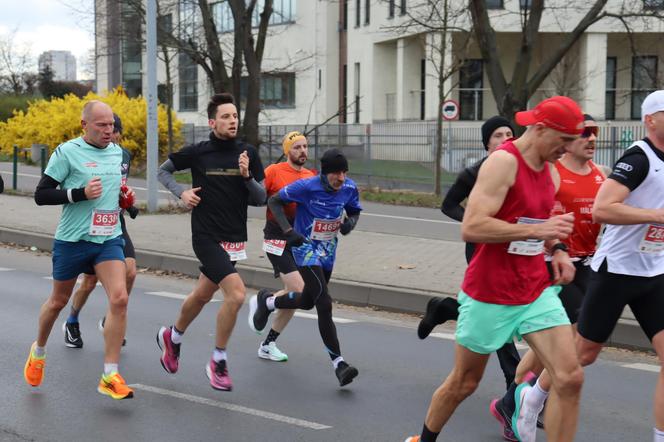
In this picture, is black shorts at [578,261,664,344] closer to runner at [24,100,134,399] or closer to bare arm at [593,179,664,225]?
bare arm at [593,179,664,225]

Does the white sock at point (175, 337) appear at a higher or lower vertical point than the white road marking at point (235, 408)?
higher

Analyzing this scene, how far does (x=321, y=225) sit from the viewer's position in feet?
24.3

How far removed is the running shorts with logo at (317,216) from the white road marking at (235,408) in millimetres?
1179

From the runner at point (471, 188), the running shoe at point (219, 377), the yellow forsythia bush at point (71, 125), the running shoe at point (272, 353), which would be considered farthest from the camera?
the yellow forsythia bush at point (71, 125)

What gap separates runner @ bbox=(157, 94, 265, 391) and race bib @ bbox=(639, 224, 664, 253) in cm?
268

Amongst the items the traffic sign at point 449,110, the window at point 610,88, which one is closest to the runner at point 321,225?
the traffic sign at point 449,110

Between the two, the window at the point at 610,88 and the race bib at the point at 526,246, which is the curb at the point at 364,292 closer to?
the race bib at the point at 526,246

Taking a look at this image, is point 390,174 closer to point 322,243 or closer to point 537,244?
point 322,243

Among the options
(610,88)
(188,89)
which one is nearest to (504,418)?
(610,88)

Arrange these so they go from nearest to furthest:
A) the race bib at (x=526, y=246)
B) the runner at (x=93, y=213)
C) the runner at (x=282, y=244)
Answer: the race bib at (x=526, y=246), the runner at (x=93, y=213), the runner at (x=282, y=244)

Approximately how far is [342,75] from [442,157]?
21.0 metres

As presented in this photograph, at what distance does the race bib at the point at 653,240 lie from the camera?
5.40 metres

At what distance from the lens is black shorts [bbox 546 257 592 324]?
6.19 m

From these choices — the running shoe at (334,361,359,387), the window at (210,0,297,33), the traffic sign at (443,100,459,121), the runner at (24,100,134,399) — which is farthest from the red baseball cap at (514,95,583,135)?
the window at (210,0,297,33)
